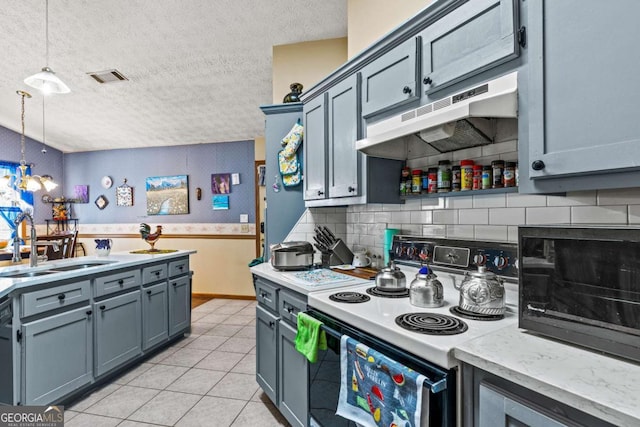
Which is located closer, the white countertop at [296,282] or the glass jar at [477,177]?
the glass jar at [477,177]

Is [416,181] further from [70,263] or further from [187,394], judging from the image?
[70,263]

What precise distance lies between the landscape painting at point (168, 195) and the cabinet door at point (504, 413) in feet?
17.0

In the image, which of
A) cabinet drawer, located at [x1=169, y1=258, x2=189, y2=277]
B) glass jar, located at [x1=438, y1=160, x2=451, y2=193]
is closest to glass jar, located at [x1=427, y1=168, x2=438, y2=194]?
glass jar, located at [x1=438, y1=160, x2=451, y2=193]

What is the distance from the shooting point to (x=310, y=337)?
59.0 inches

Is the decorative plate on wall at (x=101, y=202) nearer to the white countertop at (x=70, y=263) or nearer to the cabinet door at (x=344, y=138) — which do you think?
the white countertop at (x=70, y=263)

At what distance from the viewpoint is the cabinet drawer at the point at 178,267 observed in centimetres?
324

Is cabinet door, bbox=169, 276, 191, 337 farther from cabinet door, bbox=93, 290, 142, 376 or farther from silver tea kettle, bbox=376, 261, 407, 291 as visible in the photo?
silver tea kettle, bbox=376, 261, 407, 291

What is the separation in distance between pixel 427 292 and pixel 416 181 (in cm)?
78

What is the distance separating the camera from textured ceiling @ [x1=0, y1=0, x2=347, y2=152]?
275 centimetres

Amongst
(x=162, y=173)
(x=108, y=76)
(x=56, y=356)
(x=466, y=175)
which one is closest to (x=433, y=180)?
(x=466, y=175)

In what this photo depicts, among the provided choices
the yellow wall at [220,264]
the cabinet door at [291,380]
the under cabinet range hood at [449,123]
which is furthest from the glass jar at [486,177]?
the yellow wall at [220,264]

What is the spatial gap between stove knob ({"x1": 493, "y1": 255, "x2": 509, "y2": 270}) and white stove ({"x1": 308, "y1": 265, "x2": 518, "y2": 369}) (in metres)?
0.08

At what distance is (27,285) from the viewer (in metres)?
1.90

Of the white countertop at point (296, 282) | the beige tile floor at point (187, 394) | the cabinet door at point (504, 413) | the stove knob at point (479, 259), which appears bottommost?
the beige tile floor at point (187, 394)
